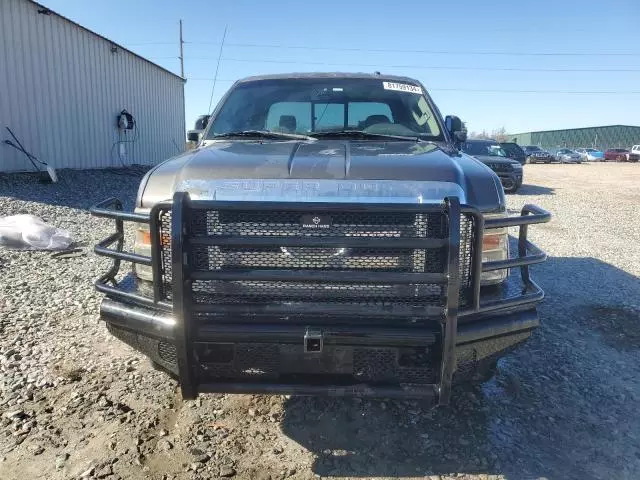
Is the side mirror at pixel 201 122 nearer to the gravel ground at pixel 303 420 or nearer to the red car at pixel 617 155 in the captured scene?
the gravel ground at pixel 303 420

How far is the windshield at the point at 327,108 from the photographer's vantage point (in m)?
3.81

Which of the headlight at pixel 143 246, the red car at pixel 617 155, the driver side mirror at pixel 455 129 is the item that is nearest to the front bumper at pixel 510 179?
the driver side mirror at pixel 455 129

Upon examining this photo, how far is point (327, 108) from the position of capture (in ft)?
12.9

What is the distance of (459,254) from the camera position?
2197 millimetres

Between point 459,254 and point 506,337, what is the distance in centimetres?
65

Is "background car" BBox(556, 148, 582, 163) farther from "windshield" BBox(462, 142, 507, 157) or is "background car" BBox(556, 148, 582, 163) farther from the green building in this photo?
"windshield" BBox(462, 142, 507, 157)

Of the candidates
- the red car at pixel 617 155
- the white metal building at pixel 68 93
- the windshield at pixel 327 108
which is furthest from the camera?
the red car at pixel 617 155

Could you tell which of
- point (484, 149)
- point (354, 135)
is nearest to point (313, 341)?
point (354, 135)

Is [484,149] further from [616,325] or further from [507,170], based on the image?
[616,325]

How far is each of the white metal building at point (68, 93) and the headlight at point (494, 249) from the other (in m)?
12.0

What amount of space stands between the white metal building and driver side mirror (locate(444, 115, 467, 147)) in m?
10.9

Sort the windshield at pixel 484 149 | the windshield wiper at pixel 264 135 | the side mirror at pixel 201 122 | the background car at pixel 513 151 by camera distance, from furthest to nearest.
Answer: the background car at pixel 513 151 → the windshield at pixel 484 149 → the side mirror at pixel 201 122 → the windshield wiper at pixel 264 135

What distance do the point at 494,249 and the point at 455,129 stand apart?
1.88 metres

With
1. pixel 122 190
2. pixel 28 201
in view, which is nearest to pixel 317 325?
pixel 28 201
